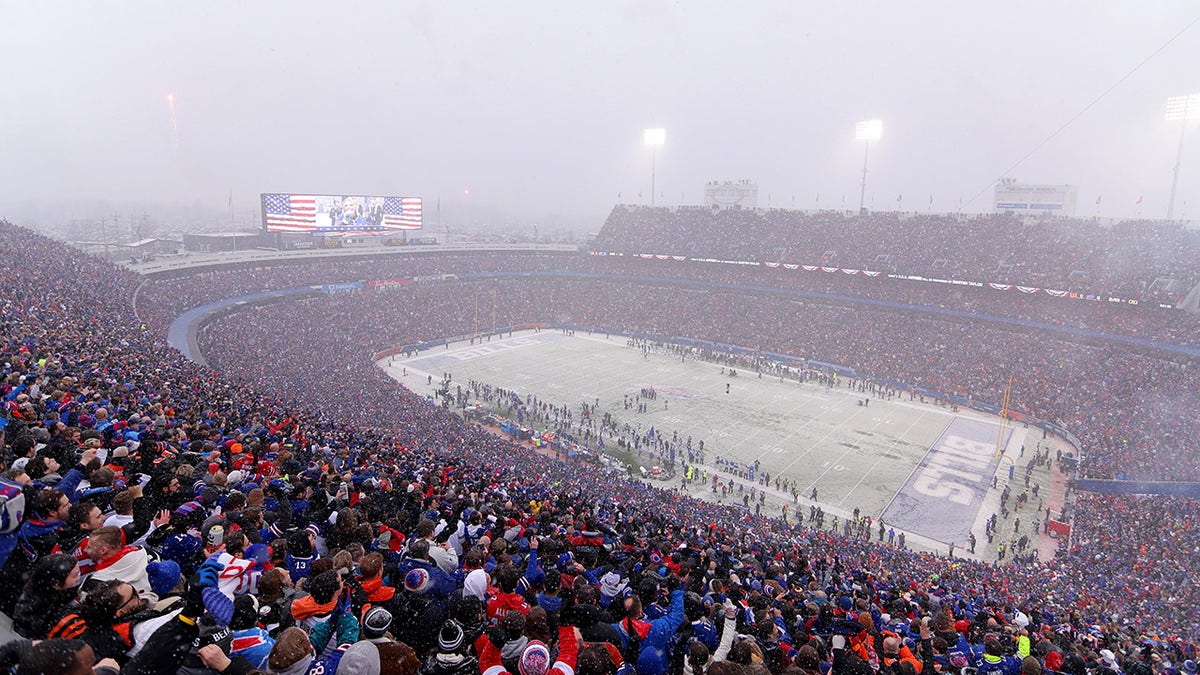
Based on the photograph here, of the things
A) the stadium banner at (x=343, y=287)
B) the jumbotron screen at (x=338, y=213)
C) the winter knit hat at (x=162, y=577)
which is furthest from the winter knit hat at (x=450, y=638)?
the jumbotron screen at (x=338, y=213)

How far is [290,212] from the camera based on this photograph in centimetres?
6178

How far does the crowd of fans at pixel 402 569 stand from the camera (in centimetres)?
431

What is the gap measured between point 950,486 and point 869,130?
5109 centimetres

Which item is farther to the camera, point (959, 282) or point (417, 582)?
point (959, 282)

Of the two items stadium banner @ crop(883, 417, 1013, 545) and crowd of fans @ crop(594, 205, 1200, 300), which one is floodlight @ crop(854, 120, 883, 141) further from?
stadium banner @ crop(883, 417, 1013, 545)

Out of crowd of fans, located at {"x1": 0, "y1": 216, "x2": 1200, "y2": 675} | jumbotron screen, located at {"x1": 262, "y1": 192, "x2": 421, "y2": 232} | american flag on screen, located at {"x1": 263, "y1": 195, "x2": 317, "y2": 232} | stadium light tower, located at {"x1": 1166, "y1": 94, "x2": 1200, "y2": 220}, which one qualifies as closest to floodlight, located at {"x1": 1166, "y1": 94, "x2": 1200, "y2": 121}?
stadium light tower, located at {"x1": 1166, "y1": 94, "x2": 1200, "y2": 220}

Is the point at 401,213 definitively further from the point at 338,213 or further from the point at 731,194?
the point at 731,194

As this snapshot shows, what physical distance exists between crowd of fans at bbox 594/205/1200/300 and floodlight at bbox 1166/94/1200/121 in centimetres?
836

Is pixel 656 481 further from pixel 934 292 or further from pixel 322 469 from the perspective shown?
pixel 934 292

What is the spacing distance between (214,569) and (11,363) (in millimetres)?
12414

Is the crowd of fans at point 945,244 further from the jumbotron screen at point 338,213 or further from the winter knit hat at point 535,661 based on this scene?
the winter knit hat at point 535,661

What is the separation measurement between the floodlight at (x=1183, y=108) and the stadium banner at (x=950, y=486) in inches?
1335

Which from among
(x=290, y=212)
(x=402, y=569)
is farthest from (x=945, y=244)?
(x=402, y=569)

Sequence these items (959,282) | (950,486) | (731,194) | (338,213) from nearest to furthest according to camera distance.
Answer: (950,486)
(959,282)
(338,213)
(731,194)
